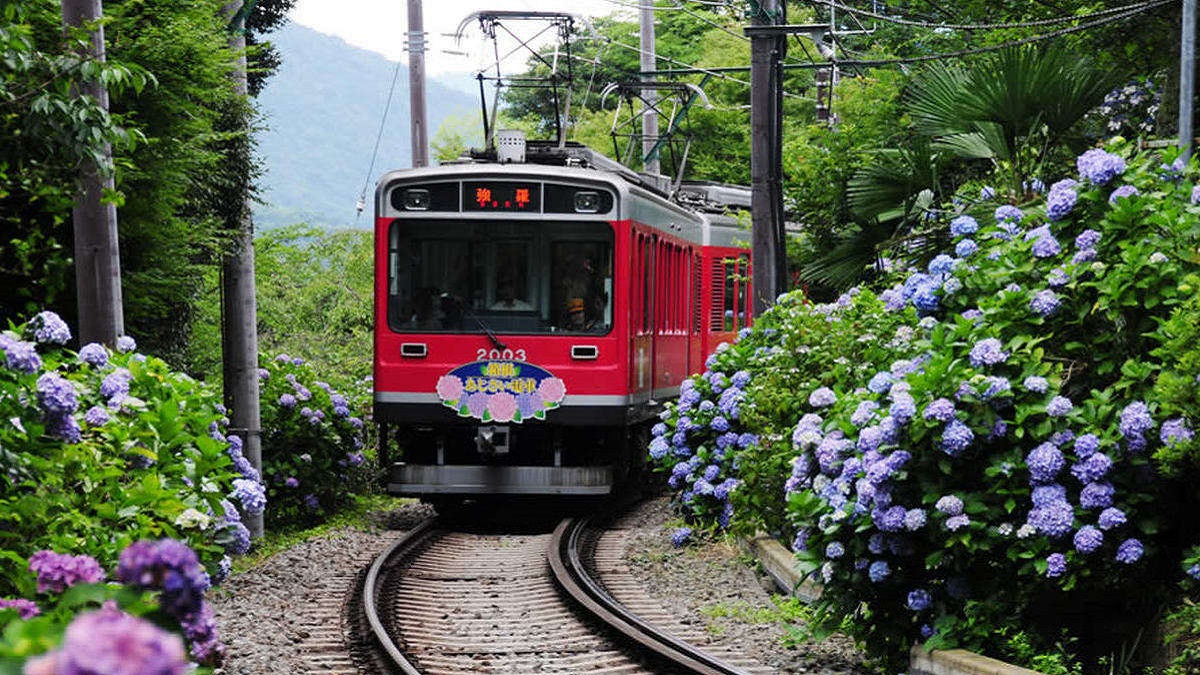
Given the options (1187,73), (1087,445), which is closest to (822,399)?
(1087,445)

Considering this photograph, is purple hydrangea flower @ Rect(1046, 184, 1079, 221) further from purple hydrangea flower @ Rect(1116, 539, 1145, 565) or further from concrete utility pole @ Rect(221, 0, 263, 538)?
concrete utility pole @ Rect(221, 0, 263, 538)

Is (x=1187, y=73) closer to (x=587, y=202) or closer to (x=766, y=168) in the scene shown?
(x=587, y=202)

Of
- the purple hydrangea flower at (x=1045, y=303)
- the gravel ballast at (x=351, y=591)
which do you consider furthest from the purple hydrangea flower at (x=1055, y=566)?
the gravel ballast at (x=351, y=591)

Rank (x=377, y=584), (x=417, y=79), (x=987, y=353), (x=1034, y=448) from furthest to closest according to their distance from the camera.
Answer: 1. (x=417, y=79)
2. (x=377, y=584)
3. (x=987, y=353)
4. (x=1034, y=448)

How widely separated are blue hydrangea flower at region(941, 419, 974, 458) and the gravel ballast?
151cm

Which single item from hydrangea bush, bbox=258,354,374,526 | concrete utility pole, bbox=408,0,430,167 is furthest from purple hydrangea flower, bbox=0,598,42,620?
concrete utility pole, bbox=408,0,430,167

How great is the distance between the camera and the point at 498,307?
48.2 feet

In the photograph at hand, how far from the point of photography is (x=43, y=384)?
6.06 metres

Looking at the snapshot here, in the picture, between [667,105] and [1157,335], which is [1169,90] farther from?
[667,105]

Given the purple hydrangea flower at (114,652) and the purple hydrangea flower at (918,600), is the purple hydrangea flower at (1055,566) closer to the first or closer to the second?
the purple hydrangea flower at (918,600)

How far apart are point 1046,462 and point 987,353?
59cm

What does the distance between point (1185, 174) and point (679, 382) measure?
10.8 metres

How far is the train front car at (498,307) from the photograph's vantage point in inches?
572

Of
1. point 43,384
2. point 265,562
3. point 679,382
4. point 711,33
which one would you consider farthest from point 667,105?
point 43,384
